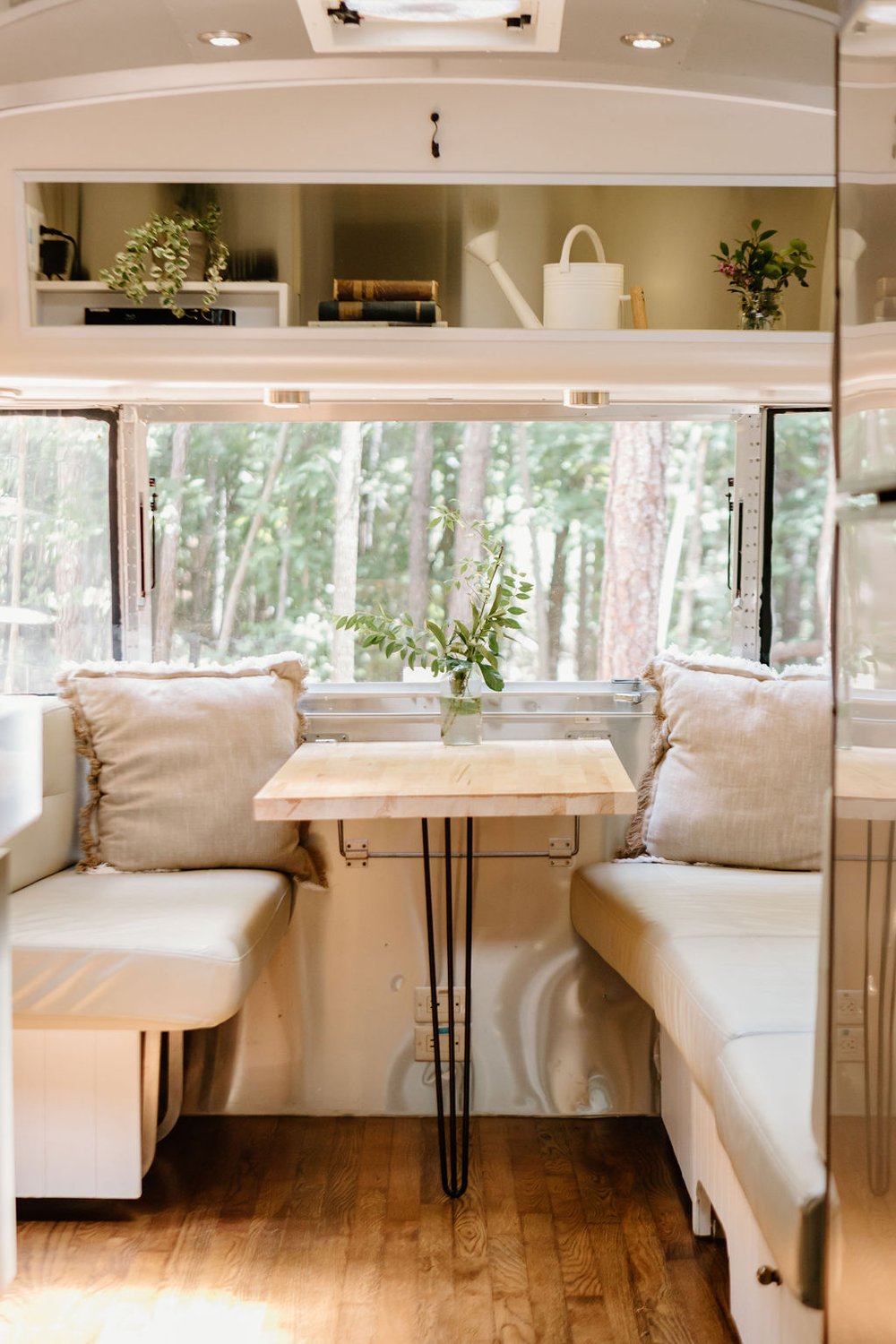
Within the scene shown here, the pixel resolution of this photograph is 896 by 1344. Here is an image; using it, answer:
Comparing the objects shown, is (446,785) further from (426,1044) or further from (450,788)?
(426,1044)

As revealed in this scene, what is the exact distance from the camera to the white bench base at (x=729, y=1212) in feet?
6.14

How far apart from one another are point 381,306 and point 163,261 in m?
0.50

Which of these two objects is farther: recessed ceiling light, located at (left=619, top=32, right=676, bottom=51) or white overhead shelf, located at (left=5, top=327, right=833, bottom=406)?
white overhead shelf, located at (left=5, top=327, right=833, bottom=406)

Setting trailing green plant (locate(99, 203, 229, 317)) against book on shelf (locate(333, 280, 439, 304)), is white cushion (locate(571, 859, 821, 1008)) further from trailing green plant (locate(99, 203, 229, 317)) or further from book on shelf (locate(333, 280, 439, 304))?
trailing green plant (locate(99, 203, 229, 317))

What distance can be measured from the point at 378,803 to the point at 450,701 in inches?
26.5

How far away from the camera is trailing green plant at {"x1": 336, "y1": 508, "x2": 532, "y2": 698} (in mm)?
3039

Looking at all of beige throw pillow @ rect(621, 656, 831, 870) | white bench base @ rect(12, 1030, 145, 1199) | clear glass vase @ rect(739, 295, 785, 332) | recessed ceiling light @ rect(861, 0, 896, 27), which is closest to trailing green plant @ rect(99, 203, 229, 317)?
clear glass vase @ rect(739, 295, 785, 332)

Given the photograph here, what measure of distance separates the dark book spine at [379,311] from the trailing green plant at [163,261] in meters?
0.26

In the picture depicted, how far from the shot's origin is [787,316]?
3.18 m

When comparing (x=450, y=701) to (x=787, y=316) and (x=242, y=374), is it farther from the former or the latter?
(x=787, y=316)

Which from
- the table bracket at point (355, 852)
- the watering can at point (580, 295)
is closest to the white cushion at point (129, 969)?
the table bracket at point (355, 852)

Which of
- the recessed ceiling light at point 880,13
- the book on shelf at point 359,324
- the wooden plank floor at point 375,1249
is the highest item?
the book on shelf at point 359,324

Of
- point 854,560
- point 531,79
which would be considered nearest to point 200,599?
point 531,79

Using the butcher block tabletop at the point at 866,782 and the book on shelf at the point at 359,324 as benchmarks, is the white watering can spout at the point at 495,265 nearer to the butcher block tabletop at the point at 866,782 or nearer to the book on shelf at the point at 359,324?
the book on shelf at the point at 359,324
